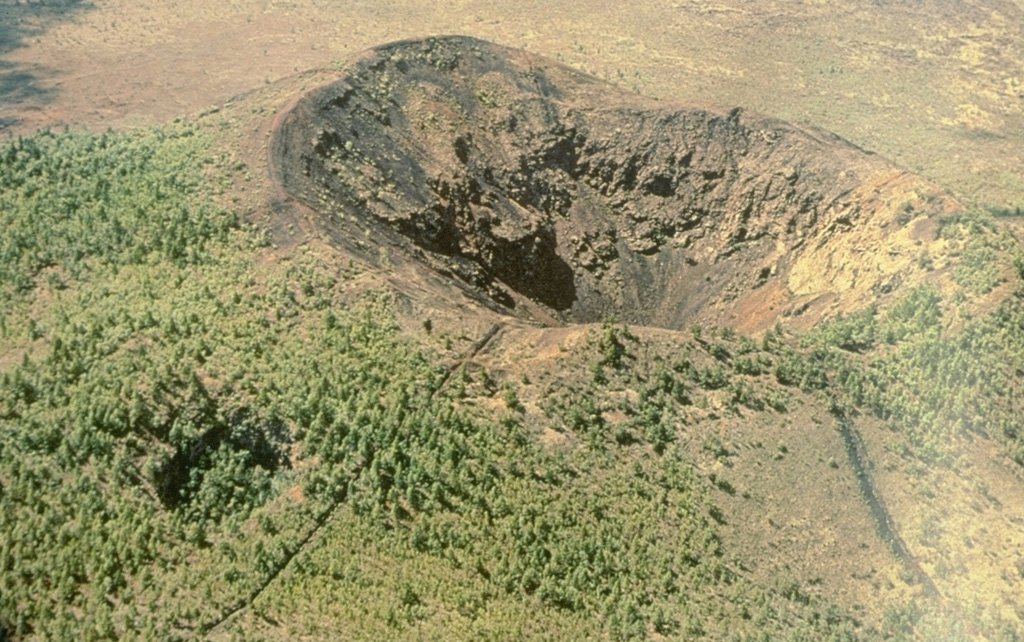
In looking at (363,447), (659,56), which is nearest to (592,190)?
(659,56)

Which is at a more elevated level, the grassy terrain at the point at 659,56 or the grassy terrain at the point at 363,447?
the grassy terrain at the point at 659,56

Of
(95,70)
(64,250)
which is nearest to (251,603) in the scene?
(64,250)

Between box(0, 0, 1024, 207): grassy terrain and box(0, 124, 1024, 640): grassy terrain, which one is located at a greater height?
box(0, 0, 1024, 207): grassy terrain

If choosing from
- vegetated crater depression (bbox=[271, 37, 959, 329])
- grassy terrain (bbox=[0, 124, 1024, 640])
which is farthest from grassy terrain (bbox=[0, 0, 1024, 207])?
grassy terrain (bbox=[0, 124, 1024, 640])

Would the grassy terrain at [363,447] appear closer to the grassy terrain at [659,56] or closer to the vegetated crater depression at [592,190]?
the vegetated crater depression at [592,190]

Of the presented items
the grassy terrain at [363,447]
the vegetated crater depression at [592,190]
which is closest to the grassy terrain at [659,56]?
the vegetated crater depression at [592,190]

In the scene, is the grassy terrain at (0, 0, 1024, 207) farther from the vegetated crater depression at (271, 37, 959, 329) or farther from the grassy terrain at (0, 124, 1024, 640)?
the grassy terrain at (0, 124, 1024, 640)

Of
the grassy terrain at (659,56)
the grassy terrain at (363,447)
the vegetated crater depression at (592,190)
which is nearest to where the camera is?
the grassy terrain at (363,447)

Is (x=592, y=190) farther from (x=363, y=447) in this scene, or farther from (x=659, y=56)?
(x=363, y=447)

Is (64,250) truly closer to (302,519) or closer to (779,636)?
(302,519)
